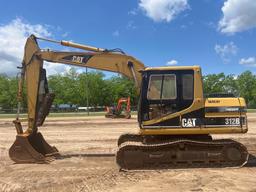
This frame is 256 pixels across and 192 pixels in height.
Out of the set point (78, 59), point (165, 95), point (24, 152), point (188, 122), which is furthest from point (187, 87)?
point (24, 152)

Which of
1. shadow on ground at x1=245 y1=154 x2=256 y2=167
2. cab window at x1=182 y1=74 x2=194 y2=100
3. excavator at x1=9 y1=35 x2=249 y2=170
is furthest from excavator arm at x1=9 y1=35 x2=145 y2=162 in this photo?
shadow on ground at x1=245 y1=154 x2=256 y2=167

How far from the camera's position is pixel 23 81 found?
12.9m

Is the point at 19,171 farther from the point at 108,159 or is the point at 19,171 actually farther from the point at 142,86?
the point at 142,86

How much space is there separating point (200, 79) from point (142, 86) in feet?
5.57

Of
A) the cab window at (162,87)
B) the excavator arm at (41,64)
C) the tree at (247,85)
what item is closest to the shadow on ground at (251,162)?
the cab window at (162,87)

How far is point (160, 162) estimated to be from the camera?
36.6ft

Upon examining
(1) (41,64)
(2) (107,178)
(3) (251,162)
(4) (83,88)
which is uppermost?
(4) (83,88)

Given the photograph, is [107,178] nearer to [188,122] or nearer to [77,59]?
[188,122]

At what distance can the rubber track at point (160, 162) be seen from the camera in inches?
434

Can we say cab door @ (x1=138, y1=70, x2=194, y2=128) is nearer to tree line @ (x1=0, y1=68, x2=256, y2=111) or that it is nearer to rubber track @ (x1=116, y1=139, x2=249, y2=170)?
rubber track @ (x1=116, y1=139, x2=249, y2=170)

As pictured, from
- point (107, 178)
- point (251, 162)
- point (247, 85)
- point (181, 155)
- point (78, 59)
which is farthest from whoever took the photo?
point (247, 85)

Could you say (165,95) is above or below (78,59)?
below

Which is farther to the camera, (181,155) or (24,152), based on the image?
(24,152)

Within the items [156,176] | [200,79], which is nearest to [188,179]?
[156,176]
